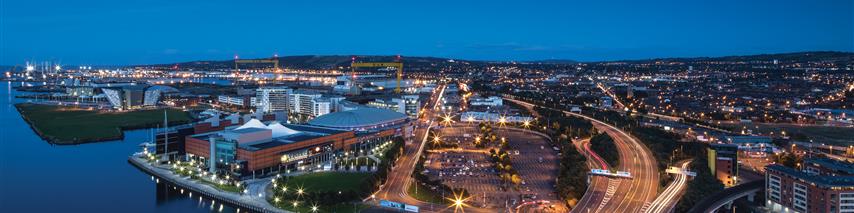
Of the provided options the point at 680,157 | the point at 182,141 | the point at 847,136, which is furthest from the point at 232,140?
the point at 847,136

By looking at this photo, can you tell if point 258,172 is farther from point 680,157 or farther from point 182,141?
point 680,157

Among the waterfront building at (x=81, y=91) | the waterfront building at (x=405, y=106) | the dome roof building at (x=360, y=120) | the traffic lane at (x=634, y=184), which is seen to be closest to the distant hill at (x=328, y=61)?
the waterfront building at (x=81, y=91)

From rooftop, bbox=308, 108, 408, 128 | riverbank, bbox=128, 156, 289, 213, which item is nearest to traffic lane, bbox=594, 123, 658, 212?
riverbank, bbox=128, 156, 289, 213

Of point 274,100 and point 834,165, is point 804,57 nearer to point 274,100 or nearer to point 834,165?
point 274,100

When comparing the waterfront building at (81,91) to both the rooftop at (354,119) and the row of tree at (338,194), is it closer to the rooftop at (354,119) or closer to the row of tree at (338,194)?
the rooftop at (354,119)

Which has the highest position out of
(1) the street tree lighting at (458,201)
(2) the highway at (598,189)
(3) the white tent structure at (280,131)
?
(3) the white tent structure at (280,131)

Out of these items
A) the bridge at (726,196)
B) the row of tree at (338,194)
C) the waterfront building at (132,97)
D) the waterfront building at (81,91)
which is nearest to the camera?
the bridge at (726,196)

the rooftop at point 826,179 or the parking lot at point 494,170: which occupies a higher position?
the rooftop at point 826,179

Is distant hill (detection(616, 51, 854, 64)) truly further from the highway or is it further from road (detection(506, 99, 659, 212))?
the highway
